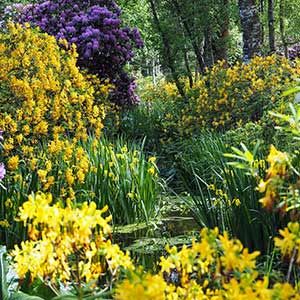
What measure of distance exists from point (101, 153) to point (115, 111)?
3.99 m

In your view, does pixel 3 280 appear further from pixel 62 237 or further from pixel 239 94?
pixel 239 94

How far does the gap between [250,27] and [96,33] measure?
8.28 feet

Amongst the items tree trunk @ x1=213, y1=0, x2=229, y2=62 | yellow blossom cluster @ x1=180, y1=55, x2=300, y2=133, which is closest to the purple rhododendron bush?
yellow blossom cluster @ x1=180, y1=55, x2=300, y2=133

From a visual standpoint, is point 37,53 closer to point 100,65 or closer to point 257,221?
point 257,221

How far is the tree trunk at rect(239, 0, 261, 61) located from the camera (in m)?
9.98

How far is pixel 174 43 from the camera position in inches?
416

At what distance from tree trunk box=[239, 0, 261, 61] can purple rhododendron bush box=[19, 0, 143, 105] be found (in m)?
1.92

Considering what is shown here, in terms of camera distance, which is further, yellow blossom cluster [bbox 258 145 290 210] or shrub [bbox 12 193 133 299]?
shrub [bbox 12 193 133 299]

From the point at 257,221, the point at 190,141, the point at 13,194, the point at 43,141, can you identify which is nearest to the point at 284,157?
the point at 257,221

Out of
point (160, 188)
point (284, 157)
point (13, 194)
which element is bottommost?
point (160, 188)

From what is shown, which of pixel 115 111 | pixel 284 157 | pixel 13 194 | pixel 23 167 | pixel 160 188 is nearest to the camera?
pixel 284 157

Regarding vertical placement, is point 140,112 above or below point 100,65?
below

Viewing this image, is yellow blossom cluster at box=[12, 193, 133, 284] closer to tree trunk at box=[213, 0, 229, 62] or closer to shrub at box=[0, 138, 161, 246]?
shrub at box=[0, 138, 161, 246]

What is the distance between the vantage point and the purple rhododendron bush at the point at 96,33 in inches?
398
